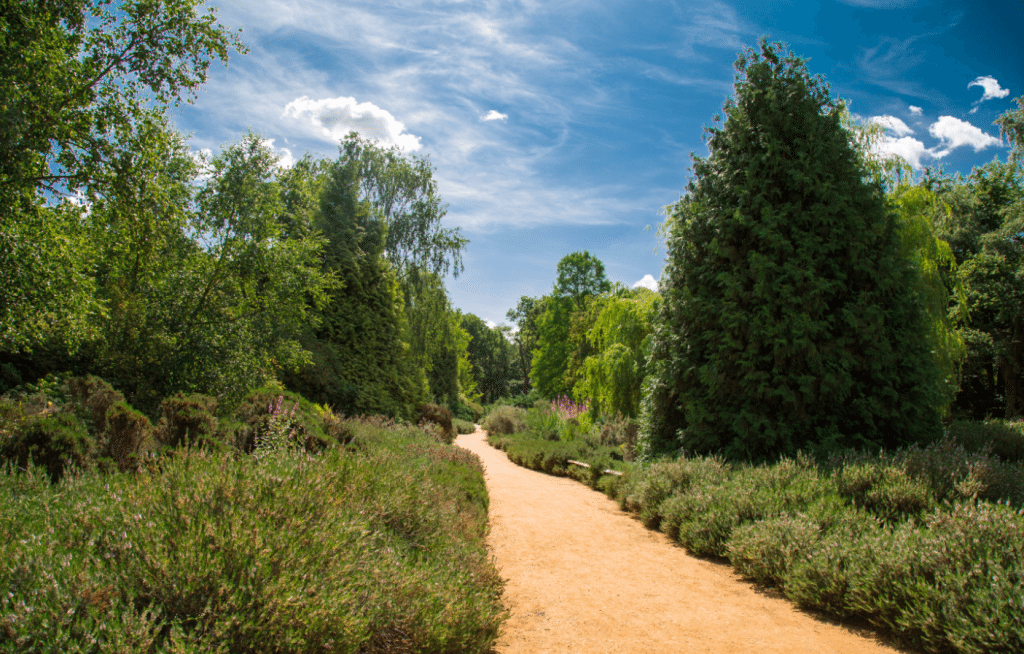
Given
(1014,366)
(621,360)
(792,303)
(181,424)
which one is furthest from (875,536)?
(1014,366)

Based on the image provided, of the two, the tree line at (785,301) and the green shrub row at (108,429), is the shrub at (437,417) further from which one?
the green shrub row at (108,429)

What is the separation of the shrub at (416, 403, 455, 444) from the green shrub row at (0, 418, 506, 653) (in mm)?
13006

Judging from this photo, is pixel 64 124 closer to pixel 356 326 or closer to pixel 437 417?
pixel 356 326

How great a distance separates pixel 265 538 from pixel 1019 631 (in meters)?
4.29

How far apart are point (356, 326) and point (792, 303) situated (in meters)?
10.7

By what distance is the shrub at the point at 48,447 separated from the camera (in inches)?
155

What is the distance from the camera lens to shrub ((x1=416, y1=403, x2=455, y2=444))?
1672 cm

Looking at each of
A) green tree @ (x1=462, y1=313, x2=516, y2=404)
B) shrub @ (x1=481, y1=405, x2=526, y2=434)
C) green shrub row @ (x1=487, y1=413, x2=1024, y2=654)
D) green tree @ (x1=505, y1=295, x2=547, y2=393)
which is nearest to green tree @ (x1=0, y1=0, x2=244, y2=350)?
green shrub row @ (x1=487, y1=413, x2=1024, y2=654)

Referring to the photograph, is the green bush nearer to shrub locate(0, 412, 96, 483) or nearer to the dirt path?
the dirt path

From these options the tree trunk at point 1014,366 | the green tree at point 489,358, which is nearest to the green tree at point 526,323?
the green tree at point 489,358

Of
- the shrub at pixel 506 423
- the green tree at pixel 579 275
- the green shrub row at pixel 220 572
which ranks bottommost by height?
the shrub at pixel 506 423

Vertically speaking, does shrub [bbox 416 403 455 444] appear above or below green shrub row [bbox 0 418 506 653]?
below

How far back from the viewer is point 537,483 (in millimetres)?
10922

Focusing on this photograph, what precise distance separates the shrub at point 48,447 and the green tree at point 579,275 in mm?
35317
